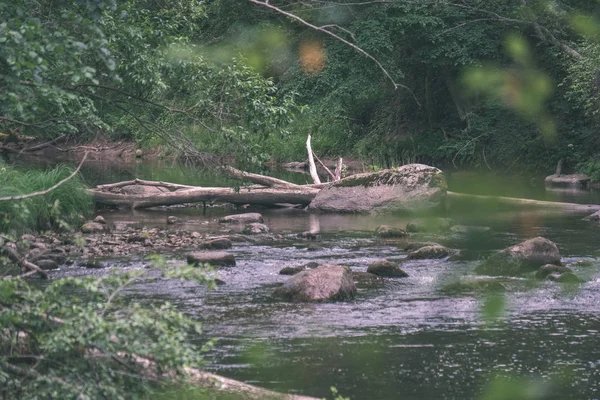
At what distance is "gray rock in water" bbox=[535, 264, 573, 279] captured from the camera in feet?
43.1

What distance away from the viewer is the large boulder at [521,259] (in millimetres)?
13594

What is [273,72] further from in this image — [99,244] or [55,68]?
[55,68]

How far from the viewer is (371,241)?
16984mm

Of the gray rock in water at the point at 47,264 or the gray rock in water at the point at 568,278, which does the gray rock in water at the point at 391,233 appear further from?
the gray rock in water at the point at 47,264

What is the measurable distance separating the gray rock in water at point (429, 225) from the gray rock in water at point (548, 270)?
4884mm

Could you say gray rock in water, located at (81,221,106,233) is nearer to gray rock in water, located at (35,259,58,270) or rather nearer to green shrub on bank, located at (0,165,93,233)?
green shrub on bank, located at (0,165,93,233)

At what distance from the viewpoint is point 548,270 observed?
13.2 m

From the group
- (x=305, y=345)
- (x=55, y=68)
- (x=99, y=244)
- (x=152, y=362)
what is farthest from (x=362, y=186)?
(x=152, y=362)

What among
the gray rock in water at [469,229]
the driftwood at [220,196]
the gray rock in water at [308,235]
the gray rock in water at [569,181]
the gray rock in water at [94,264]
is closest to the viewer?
the gray rock in water at [94,264]

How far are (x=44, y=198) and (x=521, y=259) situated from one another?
822cm

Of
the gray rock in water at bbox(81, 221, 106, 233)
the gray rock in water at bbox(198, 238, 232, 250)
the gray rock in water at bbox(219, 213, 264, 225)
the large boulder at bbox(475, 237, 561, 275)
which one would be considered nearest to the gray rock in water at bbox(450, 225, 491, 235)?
the large boulder at bbox(475, 237, 561, 275)

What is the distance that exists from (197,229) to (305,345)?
30.5ft

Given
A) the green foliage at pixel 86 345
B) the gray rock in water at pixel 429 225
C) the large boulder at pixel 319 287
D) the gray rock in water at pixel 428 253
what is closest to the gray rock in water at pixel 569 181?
the gray rock in water at pixel 429 225

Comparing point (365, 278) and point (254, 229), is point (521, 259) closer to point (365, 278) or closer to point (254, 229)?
point (365, 278)
